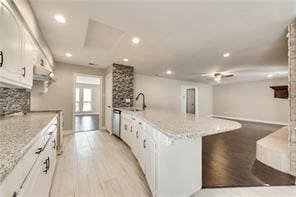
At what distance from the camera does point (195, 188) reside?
1.68 metres

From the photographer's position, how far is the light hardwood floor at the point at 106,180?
5.61 ft

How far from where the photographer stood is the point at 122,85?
470cm

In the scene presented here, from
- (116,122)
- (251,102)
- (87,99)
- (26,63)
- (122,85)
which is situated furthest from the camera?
(87,99)

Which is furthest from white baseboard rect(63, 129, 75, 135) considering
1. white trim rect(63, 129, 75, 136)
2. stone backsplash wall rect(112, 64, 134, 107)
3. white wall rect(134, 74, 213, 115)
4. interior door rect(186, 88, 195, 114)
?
interior door rect(186, 88, 195, 114)

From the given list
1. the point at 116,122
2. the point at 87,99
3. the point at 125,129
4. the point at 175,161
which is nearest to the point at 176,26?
the point at 175,161

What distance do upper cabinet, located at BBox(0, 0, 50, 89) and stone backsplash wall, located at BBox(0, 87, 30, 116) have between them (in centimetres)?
46

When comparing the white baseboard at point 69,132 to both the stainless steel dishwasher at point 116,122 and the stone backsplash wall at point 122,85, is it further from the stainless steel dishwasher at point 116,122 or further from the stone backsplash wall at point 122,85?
the stone backsplash wall at point 122,85

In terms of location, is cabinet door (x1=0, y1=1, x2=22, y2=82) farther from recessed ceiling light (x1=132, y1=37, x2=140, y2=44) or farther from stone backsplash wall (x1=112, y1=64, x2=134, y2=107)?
stone backsplash wall (x1=112, y1=64, x2=134, y2=107)

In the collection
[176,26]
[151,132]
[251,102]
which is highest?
[176,26]

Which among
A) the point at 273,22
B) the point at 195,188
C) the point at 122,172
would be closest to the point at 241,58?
the point at 273,22

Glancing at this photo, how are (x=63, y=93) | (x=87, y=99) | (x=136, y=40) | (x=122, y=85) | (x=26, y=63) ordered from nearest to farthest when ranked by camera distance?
(x=26, y=63) < (x=136, y=40) < (x=63, y=93) < (x=122, y=85) < (x=87, y=99)

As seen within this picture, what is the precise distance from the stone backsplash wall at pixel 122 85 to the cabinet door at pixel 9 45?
3094 millimetres

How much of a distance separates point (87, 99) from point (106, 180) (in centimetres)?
957

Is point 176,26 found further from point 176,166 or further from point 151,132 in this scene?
point 176,166
